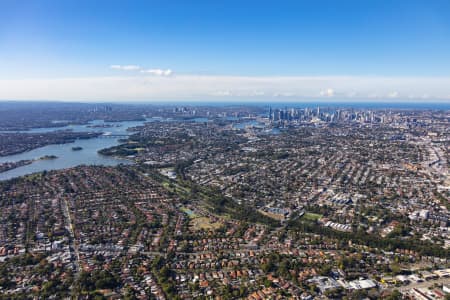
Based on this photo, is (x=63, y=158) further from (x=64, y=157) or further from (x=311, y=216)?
(x=311, y=216)

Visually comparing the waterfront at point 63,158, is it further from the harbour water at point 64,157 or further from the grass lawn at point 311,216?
the grass lawn at point 311,216

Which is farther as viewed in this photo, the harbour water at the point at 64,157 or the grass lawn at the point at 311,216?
the harbour water at the point at 64,157

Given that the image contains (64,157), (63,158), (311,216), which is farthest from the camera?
(64,157)

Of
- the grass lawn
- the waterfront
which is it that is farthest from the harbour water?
the grass lawn

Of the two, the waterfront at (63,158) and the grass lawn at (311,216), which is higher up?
the waterfront at (63,158)

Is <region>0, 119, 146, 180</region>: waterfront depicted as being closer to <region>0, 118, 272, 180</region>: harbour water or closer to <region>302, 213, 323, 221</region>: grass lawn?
<region>0, 118, 272, 180</region>: harbour water

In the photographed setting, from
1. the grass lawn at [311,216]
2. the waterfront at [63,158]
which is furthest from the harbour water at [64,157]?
the grass lawn at [311,216]

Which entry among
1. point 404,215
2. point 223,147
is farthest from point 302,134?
point 404,215

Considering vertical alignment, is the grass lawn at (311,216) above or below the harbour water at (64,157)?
below

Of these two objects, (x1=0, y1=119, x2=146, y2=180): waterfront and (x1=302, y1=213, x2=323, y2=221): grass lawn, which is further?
(x1=0, y1=119, x2=146, y2=180): waterfront

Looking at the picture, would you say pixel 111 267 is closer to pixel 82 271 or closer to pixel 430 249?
pixel 82 271

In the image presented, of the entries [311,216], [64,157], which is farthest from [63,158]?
[311,216]
